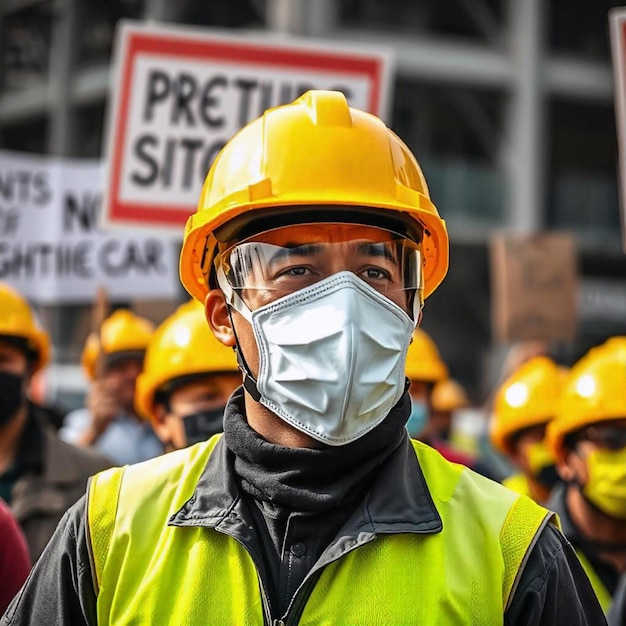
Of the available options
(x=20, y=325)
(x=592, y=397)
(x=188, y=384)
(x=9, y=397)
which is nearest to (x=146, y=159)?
(x=20, y=325)

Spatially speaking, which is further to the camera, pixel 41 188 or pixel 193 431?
pixel 41 188

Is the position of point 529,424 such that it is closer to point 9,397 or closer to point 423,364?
point 423,364

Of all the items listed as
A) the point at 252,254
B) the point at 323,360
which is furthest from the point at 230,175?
the point at 323,360

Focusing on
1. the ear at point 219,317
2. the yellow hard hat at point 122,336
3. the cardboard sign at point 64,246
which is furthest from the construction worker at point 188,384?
the cardboard sign at point 64,246

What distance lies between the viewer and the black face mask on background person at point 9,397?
14.7 feet

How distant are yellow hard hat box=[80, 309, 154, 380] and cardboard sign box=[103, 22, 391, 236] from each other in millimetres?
1910

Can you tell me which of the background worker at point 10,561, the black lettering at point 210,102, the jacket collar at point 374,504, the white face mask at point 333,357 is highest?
the black lettering at point 210,102

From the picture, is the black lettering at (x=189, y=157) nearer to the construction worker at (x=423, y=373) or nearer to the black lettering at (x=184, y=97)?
the black lettering at (x=184, y=97)

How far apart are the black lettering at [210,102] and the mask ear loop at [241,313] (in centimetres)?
337

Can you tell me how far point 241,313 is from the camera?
2.43m

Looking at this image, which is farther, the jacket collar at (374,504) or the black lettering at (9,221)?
the black lettering at (9,221)

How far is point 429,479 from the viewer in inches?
93.2

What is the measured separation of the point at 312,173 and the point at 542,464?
3.71 metres

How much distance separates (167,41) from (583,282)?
73.9 feet
